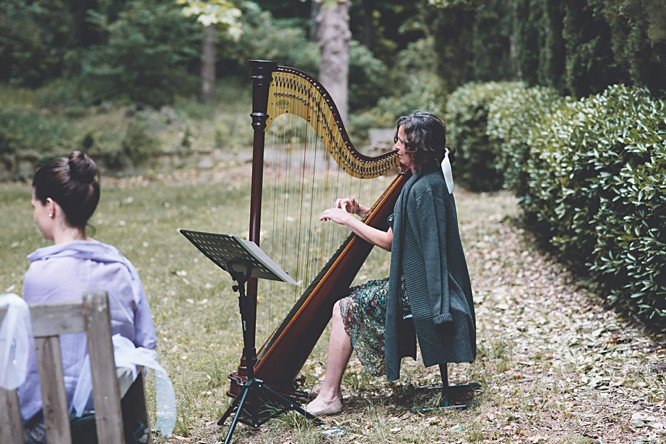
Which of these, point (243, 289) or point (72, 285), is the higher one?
point (72, 285)

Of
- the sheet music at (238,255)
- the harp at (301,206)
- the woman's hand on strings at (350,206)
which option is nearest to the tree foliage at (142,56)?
the woman's hand on strings at (350,206)

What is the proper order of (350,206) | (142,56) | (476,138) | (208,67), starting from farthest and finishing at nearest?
(208,67) < (142,56) < (476,138) < (350,206)

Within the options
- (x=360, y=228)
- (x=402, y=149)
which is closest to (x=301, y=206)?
(x=360, y=228)

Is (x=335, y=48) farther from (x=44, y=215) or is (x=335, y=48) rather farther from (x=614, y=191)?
(x=44, y=215)

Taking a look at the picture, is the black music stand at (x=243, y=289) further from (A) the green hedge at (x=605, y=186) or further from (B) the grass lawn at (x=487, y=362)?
(A) the green hedge at (x=605, y=186)

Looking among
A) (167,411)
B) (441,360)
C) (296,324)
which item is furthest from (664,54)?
(167,411)

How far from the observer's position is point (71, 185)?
8.93 ft

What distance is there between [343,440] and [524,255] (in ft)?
11.9

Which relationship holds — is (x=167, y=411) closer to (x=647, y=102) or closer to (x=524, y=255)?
(x=647, y=102)

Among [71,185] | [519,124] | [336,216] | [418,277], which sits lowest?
[418,277]

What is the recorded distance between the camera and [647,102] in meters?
5.23

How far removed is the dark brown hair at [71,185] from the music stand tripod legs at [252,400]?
100cm

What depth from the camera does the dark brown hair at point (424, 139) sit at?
3.80 metres

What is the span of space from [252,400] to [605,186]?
2.62 metres
